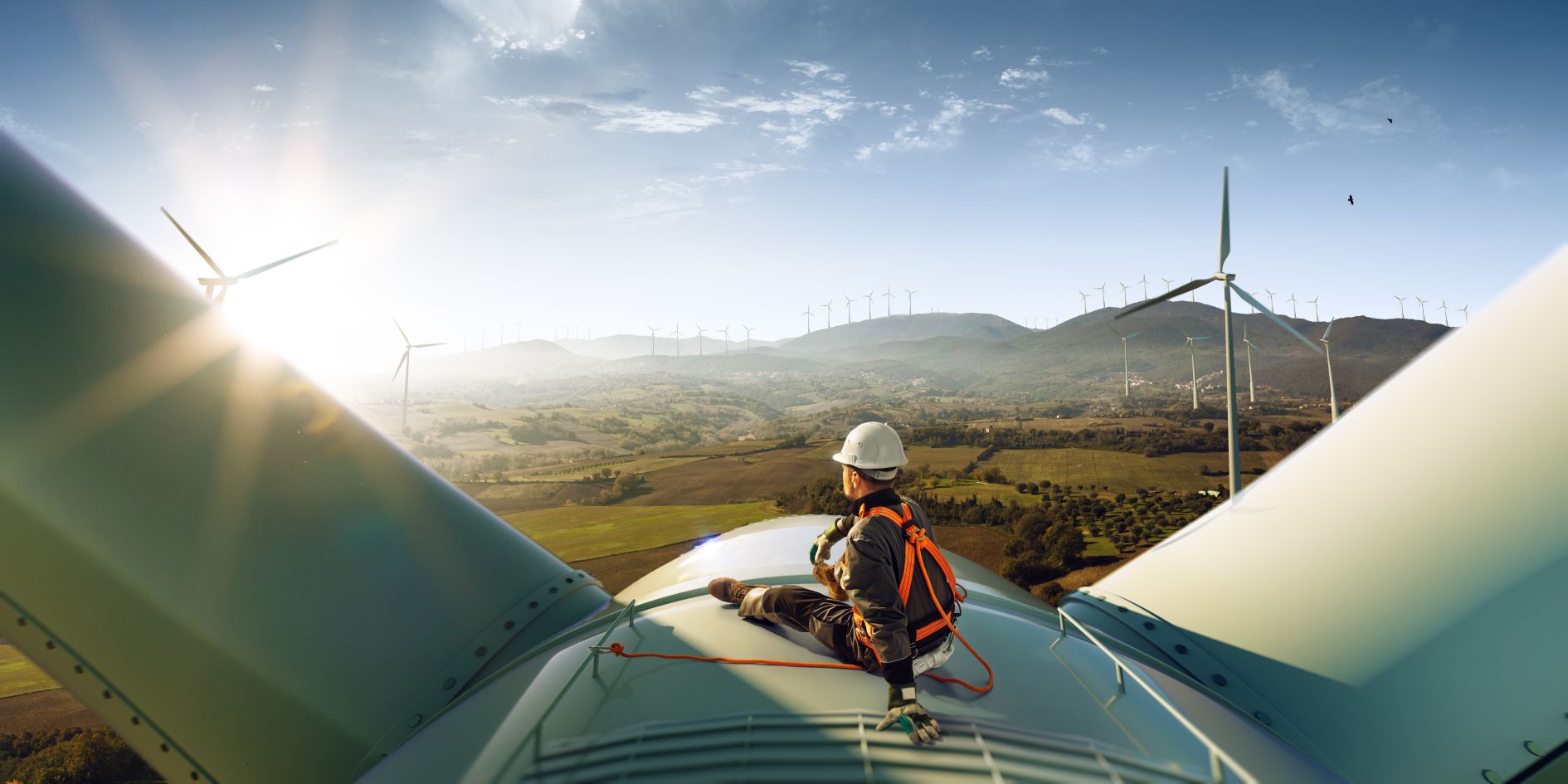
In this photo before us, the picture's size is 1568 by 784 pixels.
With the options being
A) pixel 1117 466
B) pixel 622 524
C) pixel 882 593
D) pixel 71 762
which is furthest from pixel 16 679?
pixel 1117 466

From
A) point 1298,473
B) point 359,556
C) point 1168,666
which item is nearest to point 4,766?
point 359,556

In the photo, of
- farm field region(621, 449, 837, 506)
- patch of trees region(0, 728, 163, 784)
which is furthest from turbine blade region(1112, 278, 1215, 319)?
patch of trees region(0, 728, 163, 784)

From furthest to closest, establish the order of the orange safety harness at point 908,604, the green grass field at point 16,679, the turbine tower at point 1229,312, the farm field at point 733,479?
the farm field at point 733,479 → the green grass field at point 16,679 → the turbine tower at point 1229,312 → the orange safety harness at point 908,604

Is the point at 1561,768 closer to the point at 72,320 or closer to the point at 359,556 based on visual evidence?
the point at 359,556

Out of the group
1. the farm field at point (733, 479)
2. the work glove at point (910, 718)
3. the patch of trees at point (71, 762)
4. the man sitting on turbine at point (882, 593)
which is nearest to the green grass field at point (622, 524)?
the farm field at point (733, 479)

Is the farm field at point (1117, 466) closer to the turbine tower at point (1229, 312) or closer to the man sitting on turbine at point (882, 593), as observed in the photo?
the turbine tower at point (1229, 312)

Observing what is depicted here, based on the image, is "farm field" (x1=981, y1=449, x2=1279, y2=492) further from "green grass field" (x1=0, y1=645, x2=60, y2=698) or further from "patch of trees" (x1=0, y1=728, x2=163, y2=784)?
"green grass field" (x1=0, y1=645, x2=60, y2=698)
